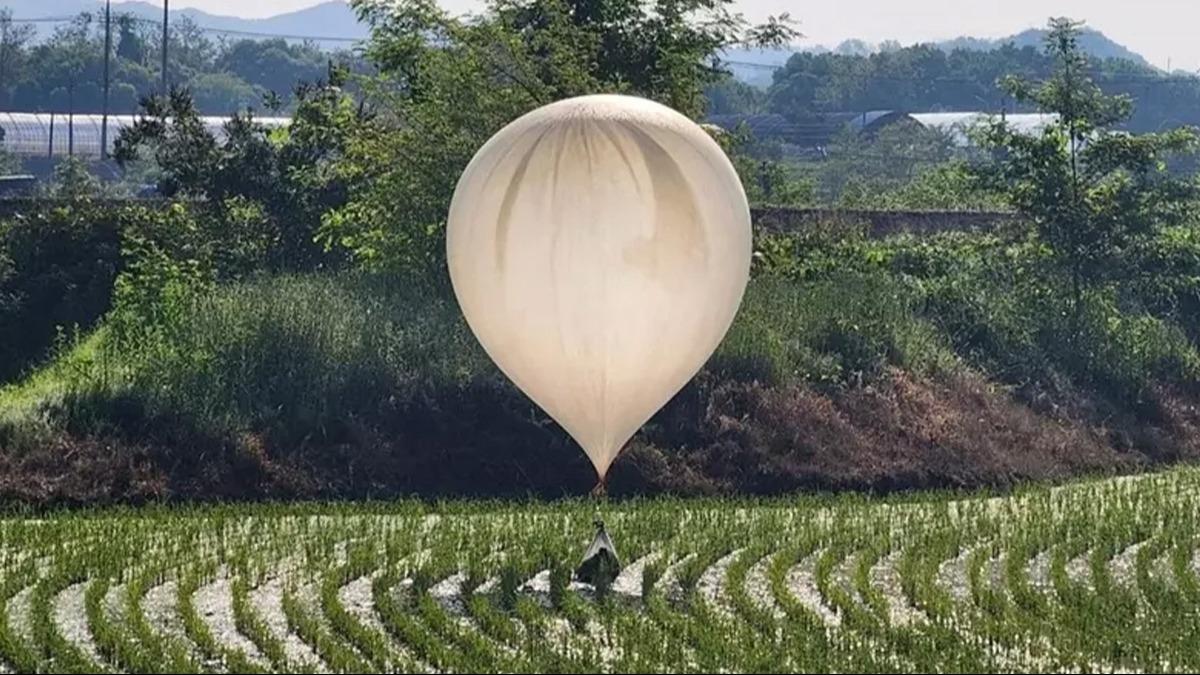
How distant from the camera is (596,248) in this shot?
1398 centimetres

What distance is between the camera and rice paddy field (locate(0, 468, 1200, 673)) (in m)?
12.4

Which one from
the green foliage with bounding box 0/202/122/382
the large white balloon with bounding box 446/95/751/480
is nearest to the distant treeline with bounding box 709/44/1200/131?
the green foliage with bounding box 0/202/122/382

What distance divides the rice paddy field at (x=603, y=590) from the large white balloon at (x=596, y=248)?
157 cm

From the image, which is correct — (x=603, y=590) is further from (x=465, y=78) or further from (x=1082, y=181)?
(x=1082, y=181)

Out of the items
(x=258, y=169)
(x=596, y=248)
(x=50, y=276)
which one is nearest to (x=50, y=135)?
(x=50, y=276)

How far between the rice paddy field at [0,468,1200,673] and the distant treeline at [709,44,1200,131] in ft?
316

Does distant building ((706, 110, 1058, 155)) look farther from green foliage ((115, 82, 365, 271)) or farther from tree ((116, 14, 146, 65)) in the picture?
green foliage ((115, 82, 365, 271))

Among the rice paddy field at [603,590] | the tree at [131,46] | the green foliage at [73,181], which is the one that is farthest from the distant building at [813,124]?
the rice paddy field at [603,590]

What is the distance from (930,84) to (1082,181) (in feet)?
340

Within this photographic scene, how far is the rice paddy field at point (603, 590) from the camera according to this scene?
488 inches

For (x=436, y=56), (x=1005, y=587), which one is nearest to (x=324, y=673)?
(x=1005, y=587)

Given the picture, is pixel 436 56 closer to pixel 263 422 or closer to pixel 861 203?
pixel 263 422

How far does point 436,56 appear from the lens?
26891 mm

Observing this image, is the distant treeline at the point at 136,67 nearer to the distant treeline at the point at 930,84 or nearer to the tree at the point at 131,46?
the tree at the point at 131,46
